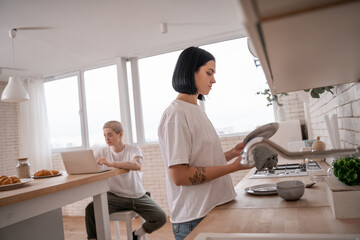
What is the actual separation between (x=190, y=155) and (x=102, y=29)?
327 centimetres

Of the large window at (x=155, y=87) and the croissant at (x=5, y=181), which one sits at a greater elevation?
the large window at (x=155, y=87)

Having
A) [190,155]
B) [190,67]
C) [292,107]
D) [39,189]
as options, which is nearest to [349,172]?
[190,155]

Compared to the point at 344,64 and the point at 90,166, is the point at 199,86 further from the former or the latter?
the point at 90,166

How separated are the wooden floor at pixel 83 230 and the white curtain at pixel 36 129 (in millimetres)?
1296

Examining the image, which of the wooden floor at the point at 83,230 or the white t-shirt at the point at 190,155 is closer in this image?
the white t-shirt at the point at 190,155

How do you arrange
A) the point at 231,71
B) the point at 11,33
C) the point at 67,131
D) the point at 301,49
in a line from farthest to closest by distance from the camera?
the point at 67,131 → the point at 231,71 → the point at 11,33 → the point at 301,49

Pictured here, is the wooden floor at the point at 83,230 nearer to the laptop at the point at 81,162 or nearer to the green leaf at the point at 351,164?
the laptop at the point at 81,162

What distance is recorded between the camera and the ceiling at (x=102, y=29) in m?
3.46

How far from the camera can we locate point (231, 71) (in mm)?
4902

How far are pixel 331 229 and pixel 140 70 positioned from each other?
4.94 m

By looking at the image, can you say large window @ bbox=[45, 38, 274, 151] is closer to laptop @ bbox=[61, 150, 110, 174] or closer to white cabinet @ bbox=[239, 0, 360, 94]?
laptop @ bbox=[61, 150, 110, 174]

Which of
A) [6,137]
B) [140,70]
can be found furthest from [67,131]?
[140,70]

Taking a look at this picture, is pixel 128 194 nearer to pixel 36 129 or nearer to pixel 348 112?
pixel 348 112

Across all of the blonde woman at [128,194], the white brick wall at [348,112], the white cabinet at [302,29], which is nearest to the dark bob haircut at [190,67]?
the white brick wall at [348,112]
